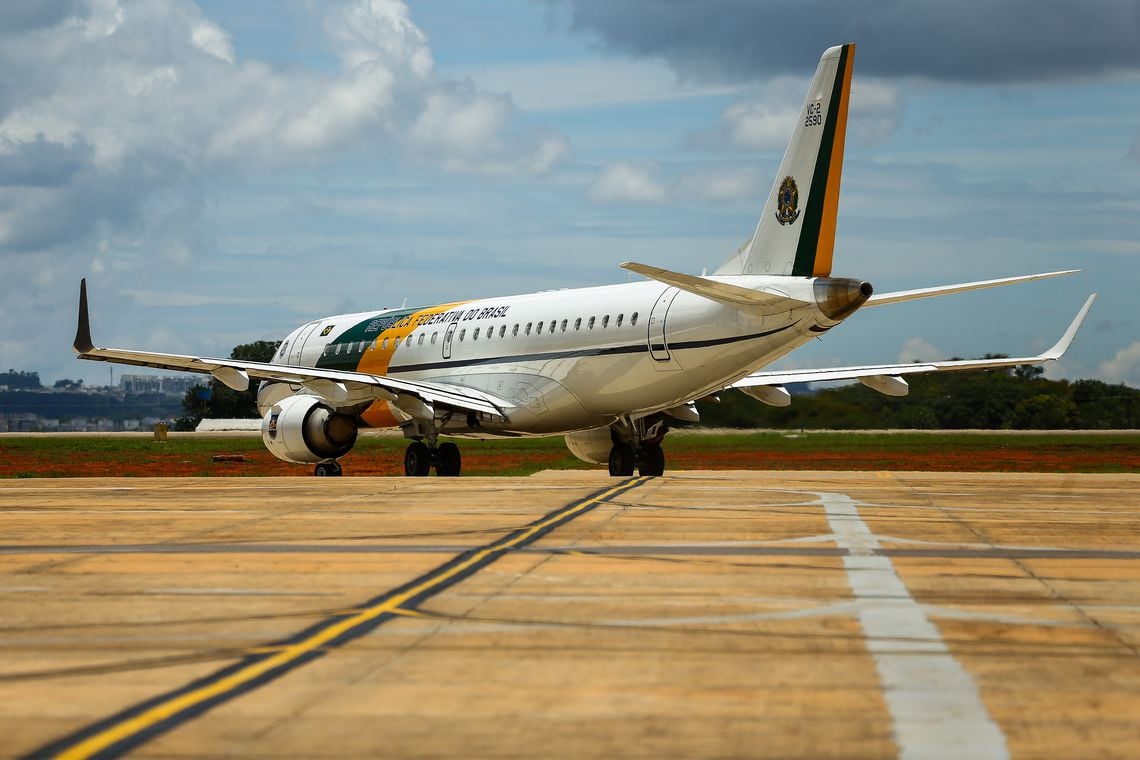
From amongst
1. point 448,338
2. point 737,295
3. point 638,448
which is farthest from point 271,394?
point 737,295

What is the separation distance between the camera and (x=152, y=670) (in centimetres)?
802

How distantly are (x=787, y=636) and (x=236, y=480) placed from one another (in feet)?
67.1

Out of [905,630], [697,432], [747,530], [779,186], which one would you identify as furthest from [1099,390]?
[905,630]

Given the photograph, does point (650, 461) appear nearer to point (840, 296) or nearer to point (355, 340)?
point (840, 296)

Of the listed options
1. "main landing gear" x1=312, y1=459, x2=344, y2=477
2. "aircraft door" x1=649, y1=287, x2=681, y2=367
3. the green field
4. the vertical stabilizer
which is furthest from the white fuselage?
the green field

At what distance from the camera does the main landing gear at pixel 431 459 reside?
1319 inches

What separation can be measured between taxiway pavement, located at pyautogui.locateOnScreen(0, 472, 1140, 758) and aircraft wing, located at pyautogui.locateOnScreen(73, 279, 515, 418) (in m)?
12.9

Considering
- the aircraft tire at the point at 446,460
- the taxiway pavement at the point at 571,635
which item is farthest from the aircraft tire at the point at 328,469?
the taxiway pavement at the point at 571,635

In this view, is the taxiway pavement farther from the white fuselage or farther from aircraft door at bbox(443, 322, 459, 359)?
aircraft door at bbox(443, 322, 459, 359)

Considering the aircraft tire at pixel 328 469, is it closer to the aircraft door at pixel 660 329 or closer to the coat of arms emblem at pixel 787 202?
the aircraft door at pixel 660 329

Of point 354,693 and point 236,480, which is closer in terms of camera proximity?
point 354,693

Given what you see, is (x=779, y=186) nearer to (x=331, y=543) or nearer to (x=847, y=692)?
(x=331, y=543)

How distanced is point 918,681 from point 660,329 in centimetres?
2116

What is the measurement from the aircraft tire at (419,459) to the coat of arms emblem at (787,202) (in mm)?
10145
